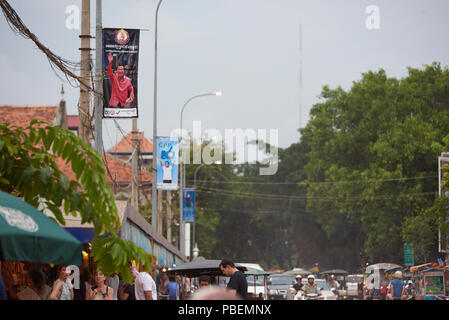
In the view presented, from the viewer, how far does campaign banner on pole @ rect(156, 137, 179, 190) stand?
Result: 113 feet

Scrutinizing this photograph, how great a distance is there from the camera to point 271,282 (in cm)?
4594

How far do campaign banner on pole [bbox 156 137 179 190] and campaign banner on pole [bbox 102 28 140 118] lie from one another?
14.7 meters

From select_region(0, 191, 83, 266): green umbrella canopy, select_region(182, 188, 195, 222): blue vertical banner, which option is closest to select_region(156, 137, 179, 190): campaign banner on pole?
select_region(182, 188, 195, 222): blue vertical banner

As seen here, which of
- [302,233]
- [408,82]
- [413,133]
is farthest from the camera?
[302,233]

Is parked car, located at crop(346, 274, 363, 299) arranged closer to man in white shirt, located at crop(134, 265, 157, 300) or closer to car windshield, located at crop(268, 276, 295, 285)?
car windshield, located at crop(268, 276, 295, 285)

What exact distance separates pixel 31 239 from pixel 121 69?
12807 millimetres

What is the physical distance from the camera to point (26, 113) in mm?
49500

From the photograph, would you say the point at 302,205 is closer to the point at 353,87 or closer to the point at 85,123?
the point at 353,87

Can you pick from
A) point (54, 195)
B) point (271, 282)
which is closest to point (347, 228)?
point (271, 282)

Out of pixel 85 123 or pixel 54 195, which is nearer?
A: pixel 54 195

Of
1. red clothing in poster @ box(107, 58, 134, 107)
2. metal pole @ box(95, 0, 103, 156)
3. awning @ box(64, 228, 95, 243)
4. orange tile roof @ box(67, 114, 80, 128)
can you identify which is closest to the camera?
awning @ box(64, 228, 95, 243)

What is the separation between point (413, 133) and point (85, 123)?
47510 mm

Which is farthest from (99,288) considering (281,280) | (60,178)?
(281,280)

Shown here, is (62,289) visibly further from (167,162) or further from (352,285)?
(352,285)
